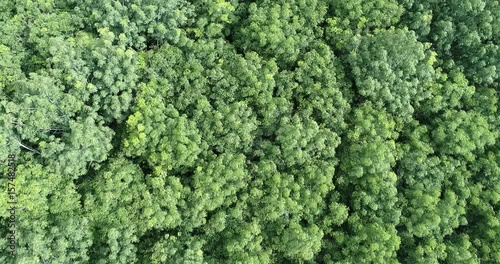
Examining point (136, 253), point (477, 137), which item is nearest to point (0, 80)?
point (136, 253)

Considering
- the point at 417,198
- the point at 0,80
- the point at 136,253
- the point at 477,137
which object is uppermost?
the point at 477,137

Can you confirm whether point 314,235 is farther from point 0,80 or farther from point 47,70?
point 0,80

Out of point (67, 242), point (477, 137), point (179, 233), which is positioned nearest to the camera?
point (67, 242)

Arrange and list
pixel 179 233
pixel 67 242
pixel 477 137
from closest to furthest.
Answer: pixel 67 242, pixel 179 233, pixel 477 137

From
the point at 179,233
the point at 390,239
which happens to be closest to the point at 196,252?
the point at 179,233

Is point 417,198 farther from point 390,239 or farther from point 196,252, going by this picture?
point 196,252

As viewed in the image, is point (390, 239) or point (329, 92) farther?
point (329, 92)

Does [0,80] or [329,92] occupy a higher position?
[329,92]
